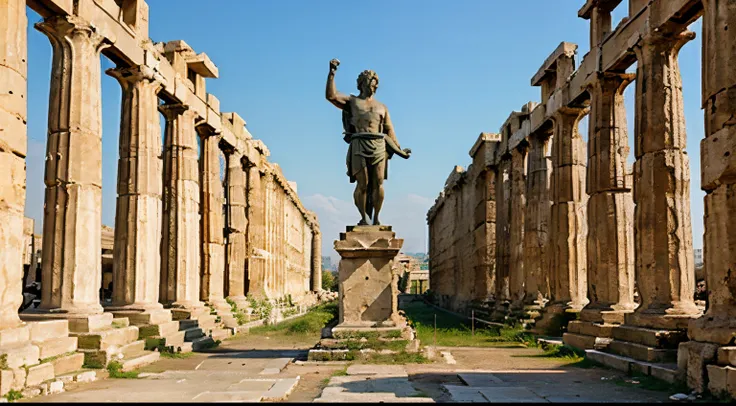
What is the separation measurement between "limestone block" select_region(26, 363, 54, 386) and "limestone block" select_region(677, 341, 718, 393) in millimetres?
7344

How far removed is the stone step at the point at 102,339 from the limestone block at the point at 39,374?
1586 millimetres

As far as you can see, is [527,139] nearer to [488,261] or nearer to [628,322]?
[488,261]

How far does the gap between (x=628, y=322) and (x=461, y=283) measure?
60.4ft

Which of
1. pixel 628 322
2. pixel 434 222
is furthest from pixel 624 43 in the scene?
pixel 434 222

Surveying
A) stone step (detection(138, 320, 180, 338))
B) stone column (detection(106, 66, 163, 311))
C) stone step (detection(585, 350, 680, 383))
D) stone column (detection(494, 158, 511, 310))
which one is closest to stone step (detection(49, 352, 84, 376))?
stone step (detection(138, 320, 180, 338))

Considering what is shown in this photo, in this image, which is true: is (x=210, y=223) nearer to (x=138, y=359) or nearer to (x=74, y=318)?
(x=138, y=359)

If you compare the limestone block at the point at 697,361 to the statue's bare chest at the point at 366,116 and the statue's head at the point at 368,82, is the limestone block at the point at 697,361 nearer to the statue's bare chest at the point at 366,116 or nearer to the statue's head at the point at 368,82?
the statue's bare chest at the point at 366,116

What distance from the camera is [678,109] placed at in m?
12.0

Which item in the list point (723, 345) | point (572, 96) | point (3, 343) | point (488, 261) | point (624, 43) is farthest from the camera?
point (488, 261)

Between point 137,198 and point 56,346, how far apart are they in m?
4.85

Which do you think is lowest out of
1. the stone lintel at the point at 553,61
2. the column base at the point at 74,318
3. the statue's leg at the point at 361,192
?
the column base at the point at 74,318

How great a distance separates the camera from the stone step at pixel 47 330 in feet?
30.5

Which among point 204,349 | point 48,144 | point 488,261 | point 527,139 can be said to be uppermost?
point 527,139

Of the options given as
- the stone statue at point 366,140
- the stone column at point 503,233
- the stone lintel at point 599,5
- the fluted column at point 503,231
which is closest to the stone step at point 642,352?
the stone statue at point 366,140
